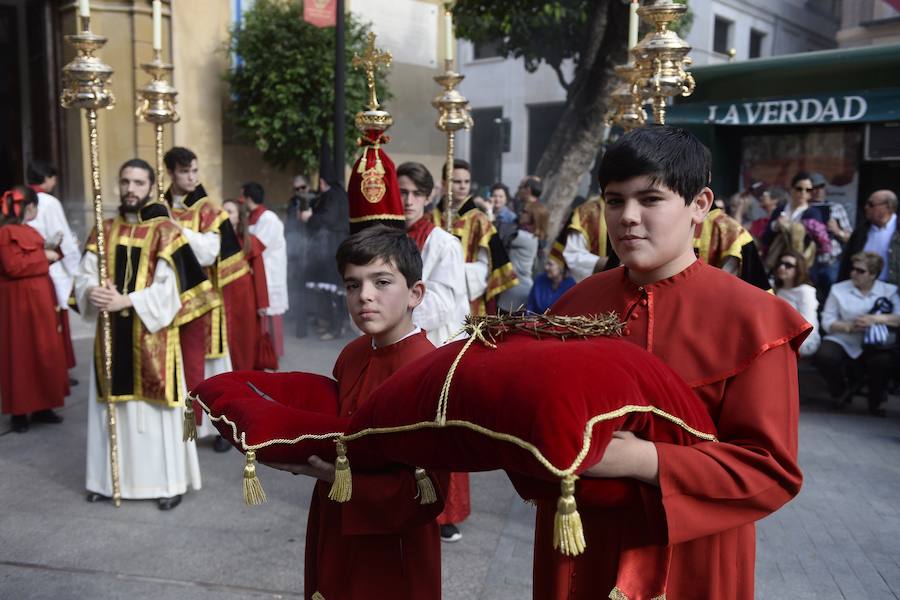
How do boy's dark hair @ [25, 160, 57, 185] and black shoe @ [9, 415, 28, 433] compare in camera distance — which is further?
boy's dark hair @ [25, 160, 57, 185]

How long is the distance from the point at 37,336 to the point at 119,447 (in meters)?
2.25

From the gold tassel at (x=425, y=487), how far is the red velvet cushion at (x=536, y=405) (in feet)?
1.38

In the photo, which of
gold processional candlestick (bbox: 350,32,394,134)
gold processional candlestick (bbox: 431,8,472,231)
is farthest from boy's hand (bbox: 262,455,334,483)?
gold processional candlestick (bbox: 431,8,472,231)

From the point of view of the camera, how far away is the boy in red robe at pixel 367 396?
7.89 feet

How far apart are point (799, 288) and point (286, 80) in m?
8.91

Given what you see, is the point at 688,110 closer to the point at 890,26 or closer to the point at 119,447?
the point at 119,447

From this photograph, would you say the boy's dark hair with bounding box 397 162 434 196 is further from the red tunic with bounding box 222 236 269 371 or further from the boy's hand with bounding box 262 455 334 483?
the red tunic with bounding box 222 236 269 371

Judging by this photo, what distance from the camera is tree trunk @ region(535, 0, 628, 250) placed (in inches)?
479

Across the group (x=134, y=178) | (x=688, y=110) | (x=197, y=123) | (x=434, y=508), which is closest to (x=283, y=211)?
(x=197, y=123)

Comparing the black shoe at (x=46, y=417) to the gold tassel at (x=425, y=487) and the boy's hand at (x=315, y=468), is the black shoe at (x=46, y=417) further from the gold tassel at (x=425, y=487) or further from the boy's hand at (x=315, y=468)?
the gold tassel at (x=425, y=487)

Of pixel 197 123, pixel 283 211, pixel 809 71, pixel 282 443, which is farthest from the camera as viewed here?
pixel 283 211

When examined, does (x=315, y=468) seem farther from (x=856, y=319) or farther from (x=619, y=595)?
(x=856, y=319)

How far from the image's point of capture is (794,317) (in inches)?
67.3

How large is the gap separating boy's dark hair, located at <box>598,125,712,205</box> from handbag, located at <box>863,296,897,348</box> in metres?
6.23
